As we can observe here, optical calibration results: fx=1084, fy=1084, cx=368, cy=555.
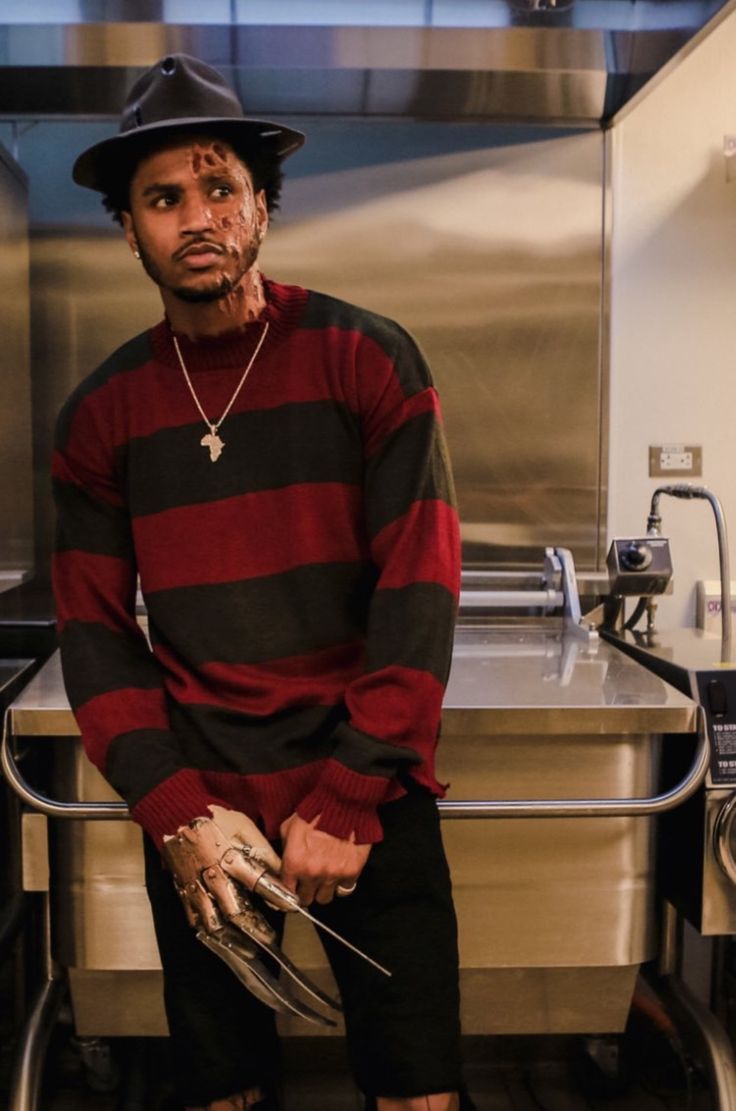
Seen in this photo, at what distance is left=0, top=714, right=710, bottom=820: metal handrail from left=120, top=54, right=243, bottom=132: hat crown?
74cm

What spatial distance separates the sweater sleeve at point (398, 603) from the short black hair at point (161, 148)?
23 centimetres

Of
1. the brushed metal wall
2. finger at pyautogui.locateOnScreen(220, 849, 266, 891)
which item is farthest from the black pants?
the brushed metal wall

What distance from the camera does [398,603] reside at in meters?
1.00

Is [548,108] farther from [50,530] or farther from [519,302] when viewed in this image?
[50,530]

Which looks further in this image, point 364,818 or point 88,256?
point 88,256

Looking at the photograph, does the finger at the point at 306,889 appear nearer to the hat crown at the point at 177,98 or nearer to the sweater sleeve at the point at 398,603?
the sweater sleeve at the point at 398,603

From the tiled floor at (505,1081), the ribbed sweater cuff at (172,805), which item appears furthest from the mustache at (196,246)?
the tiled floor at (505,1081)

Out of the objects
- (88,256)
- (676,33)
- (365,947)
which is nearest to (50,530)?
(88,256)

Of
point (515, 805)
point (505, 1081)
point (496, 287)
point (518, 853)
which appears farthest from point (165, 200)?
point (505, 1081)

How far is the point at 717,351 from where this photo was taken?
2.01m

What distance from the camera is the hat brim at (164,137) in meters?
1.01

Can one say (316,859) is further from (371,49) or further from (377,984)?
(371,49)

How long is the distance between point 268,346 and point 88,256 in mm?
1013

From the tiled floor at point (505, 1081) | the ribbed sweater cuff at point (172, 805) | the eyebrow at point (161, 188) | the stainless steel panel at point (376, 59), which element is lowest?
the tiled floor at point (505, 1081)
